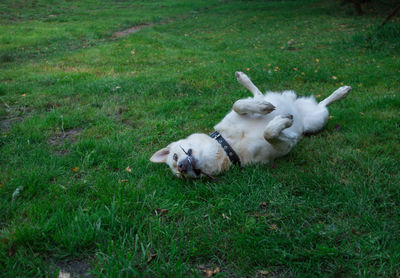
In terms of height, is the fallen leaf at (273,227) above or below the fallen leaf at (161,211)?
above

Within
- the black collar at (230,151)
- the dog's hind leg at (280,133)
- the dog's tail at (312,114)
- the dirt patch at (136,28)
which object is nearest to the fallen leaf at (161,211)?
the black collar at (230,151)

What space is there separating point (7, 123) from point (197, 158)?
3.44 metres

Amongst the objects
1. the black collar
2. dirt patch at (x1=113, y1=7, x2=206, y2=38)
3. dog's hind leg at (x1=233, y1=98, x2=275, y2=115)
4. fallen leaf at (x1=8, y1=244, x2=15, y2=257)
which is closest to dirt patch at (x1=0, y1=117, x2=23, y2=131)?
fallen leaf at (x1=8, y1=244, x2=15, y2=257)

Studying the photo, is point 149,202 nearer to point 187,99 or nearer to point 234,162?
point 234,162

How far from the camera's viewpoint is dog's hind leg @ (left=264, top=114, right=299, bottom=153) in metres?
3.05

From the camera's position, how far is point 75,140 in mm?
4145

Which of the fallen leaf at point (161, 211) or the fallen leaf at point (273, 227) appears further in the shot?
the fallen leaf at point (161, 211)

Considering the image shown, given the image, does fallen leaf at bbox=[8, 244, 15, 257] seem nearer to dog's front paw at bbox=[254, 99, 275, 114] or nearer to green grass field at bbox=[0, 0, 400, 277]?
green grass field at bbox=[0, 0, 400, 277]

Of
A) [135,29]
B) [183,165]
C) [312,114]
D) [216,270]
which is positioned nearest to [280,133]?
[183,165]

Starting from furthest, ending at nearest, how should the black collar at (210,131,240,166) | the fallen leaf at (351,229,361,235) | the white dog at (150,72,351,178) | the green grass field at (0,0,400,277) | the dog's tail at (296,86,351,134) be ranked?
the dog's tail at (296,86,351,134)
the black collar at (210,131,240,166)
the white dog at (150,72,351,178)
the fallen leaf at (351,229,361,235)
the green grass field at (0,0,400,277)

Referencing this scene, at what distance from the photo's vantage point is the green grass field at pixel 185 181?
2.12m

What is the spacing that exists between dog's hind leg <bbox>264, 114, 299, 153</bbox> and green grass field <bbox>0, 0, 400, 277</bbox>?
0.26 m

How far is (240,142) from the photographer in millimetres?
3361

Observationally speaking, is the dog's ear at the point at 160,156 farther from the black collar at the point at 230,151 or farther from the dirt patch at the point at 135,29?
the dirt patch at the point at 135,29
